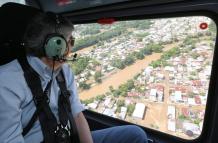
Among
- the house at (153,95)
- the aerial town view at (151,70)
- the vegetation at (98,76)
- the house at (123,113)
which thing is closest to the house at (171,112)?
the aerial town view at (151,70)

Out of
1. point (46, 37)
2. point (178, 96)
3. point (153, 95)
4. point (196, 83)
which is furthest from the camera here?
point (153, 95)

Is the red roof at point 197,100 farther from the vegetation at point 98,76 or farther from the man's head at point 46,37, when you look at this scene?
the man's head at point 46,37

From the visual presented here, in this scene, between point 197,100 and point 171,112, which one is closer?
point 197,100

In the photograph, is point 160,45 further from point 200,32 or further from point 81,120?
point 81,120

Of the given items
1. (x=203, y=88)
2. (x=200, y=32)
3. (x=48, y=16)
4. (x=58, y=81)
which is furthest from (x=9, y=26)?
(x=203, y=88)

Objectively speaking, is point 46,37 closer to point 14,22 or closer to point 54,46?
point 54,46

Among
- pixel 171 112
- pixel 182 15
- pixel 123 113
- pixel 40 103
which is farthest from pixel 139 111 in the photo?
pixel 40 103

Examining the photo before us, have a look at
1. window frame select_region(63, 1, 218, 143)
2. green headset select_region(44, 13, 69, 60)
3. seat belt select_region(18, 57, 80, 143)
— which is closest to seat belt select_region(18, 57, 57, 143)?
seat belt select_region(18, 57, 80, 143)
